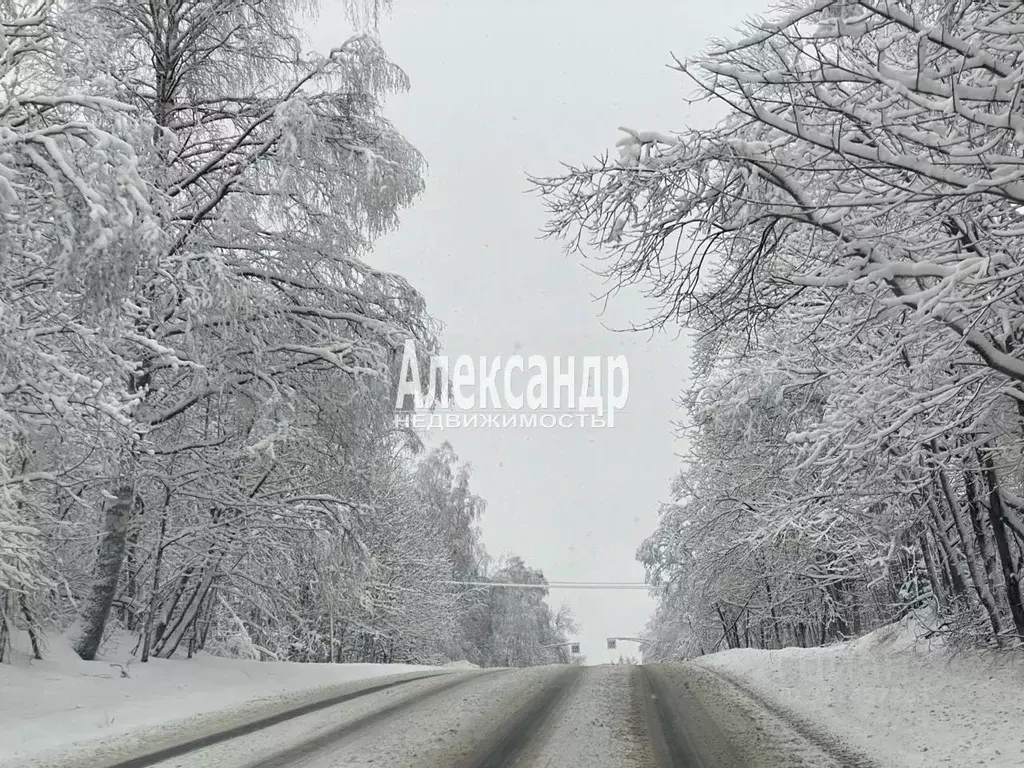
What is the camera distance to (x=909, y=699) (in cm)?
661

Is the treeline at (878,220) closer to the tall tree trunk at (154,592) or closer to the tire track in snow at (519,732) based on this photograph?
the tire track in snow at (519,732)

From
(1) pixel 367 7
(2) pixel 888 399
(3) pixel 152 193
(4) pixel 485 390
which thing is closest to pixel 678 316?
(2) pixel 888 399

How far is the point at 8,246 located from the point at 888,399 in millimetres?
6877

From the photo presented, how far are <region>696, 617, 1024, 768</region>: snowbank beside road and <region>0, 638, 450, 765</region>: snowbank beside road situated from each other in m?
5.56

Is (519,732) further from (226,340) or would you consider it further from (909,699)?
(226,340)

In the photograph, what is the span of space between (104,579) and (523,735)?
20.4ft

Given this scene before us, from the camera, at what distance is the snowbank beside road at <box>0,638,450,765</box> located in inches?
246

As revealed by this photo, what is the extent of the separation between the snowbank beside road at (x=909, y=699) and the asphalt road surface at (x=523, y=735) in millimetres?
369

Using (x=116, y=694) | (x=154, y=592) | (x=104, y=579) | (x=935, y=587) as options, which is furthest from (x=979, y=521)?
(x=154, y=592)

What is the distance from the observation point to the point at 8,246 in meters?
5.56

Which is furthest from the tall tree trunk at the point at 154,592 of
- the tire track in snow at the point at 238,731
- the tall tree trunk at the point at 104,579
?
the tire track in snow at the point at 238,731

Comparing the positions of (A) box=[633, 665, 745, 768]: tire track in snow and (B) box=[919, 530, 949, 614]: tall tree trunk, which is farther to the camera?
(B) box=[919, 530, 949, 614]: tall tree trunk

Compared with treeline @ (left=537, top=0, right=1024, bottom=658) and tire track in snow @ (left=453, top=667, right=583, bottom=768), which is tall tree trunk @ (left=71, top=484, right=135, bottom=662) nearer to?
tire track in snow @ (left=453, top=667, right=583, bottom=768)

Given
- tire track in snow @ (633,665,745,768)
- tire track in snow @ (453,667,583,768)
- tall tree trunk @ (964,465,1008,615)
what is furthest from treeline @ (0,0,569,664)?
tall tree trunk @ (964,465,1008,615)
